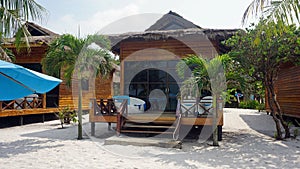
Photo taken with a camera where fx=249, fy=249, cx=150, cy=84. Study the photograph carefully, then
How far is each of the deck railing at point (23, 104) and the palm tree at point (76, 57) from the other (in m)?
3.70

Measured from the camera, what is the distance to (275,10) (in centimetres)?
570

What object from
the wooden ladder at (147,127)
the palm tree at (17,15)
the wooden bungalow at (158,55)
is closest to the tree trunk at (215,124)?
the wooden ladder at (147,127)

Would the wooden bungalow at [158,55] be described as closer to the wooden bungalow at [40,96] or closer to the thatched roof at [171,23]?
the thatched roof at [171,23]

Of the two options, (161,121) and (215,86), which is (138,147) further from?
(215,86)

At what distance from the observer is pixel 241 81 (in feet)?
21.9

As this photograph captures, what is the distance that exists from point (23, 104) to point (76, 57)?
16.1 ft

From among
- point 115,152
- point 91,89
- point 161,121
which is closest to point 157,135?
point 161,121

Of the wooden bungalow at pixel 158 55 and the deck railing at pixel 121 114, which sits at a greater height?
the wooden bungalow at pixel 158 55

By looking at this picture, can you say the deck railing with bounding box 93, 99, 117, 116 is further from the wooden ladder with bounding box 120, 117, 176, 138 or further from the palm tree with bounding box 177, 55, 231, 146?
the palm tree with bounding box 177, 55, 231, 146

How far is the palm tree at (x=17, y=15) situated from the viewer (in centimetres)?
664

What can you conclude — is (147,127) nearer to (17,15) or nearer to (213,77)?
(213,77)

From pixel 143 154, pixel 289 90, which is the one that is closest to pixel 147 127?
pixel 143 154

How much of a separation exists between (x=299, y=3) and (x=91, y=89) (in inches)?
495

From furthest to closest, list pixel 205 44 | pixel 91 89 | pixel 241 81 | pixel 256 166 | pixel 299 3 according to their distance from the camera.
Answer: pixel 91 89 → pixel 205 44 → pixel 241 81 → pixel 299 3 → pixel 256 166
